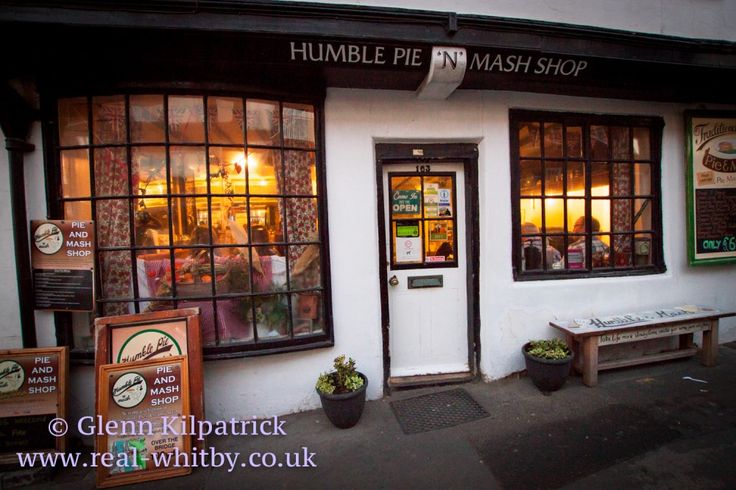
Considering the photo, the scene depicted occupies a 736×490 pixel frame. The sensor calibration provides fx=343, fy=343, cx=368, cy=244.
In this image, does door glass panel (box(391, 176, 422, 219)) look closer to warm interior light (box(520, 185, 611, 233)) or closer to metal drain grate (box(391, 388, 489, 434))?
warm interior light (box(520, 185, 611, 233))

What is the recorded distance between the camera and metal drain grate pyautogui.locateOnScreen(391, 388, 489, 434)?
10.8ft

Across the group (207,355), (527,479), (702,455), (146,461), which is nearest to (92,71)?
(207,355)

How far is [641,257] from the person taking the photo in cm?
456

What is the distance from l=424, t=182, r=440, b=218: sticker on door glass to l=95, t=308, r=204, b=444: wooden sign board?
103 inches

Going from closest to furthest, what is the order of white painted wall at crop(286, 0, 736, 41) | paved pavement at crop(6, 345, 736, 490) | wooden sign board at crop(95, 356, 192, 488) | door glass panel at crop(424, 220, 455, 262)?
1. paved pavement at crop(6, 345, 736, 490)
2. wooden sign board at crop(95, 356, 192, 488)
3. white painted wall at crop(286, 0, 736, 41)
4. door glass panel at crop(424, 220, 455, 262)

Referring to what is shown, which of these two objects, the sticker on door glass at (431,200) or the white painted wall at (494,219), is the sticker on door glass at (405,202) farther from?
the white painted wall at (494,219)

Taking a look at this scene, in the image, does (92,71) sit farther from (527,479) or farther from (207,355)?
(527,479)

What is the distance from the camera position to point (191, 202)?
10.9ft

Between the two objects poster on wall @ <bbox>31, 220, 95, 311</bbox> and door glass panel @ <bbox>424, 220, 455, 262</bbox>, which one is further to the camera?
door glass panel @ <bbox>424, 220, 455, 262</bbox>

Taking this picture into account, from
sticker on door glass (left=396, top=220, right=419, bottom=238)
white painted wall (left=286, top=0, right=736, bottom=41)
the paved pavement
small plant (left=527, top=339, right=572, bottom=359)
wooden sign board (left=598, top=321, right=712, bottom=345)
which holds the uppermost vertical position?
white painted wall (left=286, top=0, right=736, bottom=41)

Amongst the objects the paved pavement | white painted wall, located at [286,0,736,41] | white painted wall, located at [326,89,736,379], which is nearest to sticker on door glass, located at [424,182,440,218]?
white painted wall, located at [326,89,736,379]

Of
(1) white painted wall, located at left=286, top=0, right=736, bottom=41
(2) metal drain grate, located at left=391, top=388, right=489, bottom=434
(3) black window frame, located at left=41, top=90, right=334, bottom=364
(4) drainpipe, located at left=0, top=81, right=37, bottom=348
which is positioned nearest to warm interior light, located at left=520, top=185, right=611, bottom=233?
(1) white painted wall, located at left=286, top=0, right=736, bottom=41

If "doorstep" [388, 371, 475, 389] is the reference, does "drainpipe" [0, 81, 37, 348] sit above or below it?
above

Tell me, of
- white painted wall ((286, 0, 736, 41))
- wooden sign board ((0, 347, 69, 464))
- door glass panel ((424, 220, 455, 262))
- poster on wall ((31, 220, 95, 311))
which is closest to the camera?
wooden sign board ((0, 347, 69, 464))
